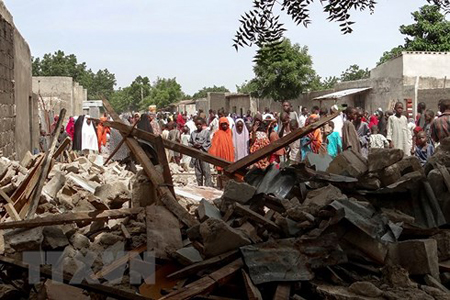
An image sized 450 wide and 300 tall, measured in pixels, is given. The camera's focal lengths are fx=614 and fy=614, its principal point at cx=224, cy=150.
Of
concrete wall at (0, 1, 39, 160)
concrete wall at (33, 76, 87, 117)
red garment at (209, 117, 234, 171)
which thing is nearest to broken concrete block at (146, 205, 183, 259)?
red garment at (209, 117, 234, 171)

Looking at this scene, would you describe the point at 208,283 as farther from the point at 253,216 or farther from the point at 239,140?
the point at 239,140

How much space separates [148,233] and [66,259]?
624 mm

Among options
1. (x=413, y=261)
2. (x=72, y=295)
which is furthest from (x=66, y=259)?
(x=413, y=261)

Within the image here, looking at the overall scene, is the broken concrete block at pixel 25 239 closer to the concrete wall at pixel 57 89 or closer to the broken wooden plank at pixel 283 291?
the broken wooden plank at pixel 283 291

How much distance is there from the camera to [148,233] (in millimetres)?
4238

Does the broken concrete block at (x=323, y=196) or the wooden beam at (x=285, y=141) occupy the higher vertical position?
the wooden beam at (x=285, y=141)

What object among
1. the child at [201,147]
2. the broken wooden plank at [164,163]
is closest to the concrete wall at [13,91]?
the child at [201,147]

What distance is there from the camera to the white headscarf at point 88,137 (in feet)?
56.8

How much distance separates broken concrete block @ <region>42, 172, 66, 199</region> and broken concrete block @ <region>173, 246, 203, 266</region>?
3.46 meters

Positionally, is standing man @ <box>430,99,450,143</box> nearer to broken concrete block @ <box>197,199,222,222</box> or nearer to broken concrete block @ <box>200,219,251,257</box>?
broken concrete block @ <box>197,199,222,222</box>

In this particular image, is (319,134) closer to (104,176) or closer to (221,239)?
(104,176)

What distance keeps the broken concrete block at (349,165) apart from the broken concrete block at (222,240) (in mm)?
1340

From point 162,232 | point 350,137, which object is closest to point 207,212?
point 162,232

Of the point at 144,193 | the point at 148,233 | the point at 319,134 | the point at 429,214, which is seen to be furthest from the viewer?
the point at 319,134
